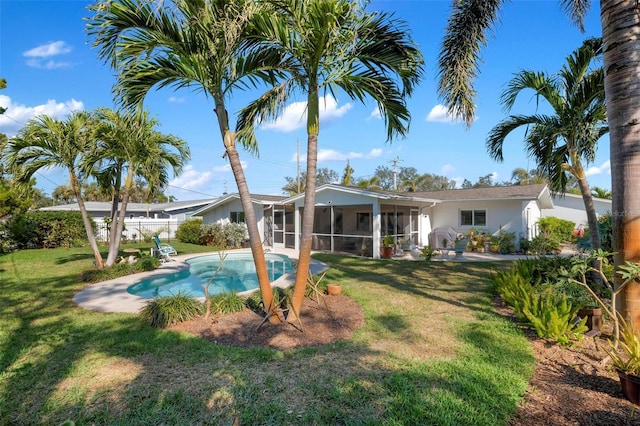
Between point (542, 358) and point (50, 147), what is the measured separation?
13462 mm

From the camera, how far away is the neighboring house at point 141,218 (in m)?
25.0

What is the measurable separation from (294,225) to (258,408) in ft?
55.5

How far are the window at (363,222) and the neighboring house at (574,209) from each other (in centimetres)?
1309

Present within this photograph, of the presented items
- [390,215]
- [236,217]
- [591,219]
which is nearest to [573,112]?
[591,219]

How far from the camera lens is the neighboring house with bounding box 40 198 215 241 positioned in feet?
82.1

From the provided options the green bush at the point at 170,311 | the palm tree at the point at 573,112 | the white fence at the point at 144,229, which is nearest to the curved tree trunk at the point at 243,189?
the green bush at the point at 170,311

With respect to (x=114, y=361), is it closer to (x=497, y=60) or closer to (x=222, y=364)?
(x=222, y=364)

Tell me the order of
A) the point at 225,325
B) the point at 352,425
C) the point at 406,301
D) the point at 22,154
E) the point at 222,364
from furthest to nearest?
the point at 22,154 < the point at 406,301 < the point at 225,325 < the point at 222,364 < the point at 352,425

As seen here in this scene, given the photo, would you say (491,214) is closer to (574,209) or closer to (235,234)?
(574,209)

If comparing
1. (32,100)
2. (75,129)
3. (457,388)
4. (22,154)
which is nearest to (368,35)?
(457,388)

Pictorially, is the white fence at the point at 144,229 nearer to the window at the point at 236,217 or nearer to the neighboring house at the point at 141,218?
the neighboring house at the point at 141,218

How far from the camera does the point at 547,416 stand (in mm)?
3080

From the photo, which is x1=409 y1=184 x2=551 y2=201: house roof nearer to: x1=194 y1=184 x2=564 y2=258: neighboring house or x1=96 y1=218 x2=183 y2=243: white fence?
x1=194 y1=184 x2=564 y2=258: neighboring house

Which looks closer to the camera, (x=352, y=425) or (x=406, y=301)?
(x=352, y=425)
